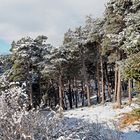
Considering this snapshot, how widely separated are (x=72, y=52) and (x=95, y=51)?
10.2 ft

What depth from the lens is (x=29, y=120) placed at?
6.72 meters

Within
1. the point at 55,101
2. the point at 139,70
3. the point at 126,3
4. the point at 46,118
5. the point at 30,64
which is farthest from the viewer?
the point at 55,101

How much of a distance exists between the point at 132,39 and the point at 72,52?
3083 cm

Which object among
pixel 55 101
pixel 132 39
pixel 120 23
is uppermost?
→ pixel 120 23

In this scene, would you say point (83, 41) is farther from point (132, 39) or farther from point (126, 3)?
point (132, 39)

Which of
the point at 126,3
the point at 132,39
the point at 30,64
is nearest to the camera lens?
the point at 132,39

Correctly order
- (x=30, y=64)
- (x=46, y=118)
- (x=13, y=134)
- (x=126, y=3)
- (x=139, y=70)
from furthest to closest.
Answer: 1. (x=30, y=64)
2. (x=126, y=3)
3. (x=139, y=70)
4. (x=46, y=118)
5. (x=13, y=134)

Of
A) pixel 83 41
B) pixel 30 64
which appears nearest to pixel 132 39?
pixel 83 41

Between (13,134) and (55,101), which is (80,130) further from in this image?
(55,101)

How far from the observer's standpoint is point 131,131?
23969 millimetres

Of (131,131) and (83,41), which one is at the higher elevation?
(83,41)

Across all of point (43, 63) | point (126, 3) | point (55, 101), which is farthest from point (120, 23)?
point (55, 101)

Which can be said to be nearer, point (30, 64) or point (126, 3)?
point (126, 3)

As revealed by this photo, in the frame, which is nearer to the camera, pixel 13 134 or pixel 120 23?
pixel 13 134
